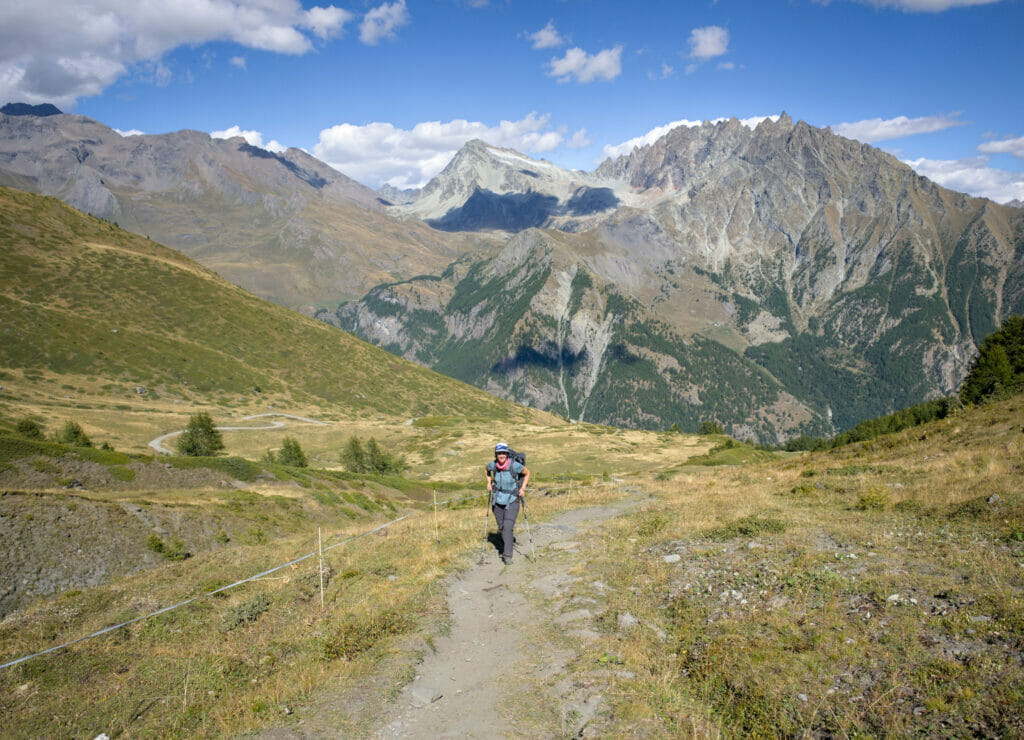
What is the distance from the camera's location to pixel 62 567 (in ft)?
71.1

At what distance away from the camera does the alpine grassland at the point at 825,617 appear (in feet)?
24.4

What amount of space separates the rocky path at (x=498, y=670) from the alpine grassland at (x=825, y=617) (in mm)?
655

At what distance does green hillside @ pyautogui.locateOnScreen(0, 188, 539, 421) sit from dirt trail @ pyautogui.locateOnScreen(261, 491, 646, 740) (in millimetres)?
127989

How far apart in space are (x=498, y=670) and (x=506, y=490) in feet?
24.7

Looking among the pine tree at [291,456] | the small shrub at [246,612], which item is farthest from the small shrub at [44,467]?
the pine tree at [291,456]

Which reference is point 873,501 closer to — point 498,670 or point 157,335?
point 498,670

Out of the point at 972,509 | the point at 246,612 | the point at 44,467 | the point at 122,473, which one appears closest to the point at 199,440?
the point at 122,473

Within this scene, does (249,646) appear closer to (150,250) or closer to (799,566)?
(799,566)

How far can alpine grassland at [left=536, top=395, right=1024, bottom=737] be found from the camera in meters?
7.43

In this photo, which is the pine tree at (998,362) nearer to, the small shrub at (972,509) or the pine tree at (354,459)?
the small shrub at (972,509)

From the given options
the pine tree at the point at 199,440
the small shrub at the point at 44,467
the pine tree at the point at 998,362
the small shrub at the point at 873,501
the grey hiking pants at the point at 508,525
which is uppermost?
the pine tree at the point at 998,362

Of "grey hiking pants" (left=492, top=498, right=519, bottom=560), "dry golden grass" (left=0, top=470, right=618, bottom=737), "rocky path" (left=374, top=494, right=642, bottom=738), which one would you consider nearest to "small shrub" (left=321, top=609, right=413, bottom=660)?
"dry golden grass" (left=0, top=470, right=618, bottom=737)

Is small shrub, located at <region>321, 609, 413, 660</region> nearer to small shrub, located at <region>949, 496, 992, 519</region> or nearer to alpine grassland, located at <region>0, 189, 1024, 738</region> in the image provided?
alpine grassland, located at <region>0, 189, 1024, 738</region>

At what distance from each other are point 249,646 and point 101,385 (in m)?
133
